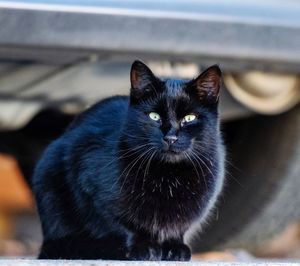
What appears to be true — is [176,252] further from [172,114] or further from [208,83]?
[208,83]

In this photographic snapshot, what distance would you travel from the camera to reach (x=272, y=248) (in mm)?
5664

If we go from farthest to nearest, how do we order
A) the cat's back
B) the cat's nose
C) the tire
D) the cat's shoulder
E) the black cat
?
the tire < the cat's shoulder < the cat's back < the black cat < the cat's nose

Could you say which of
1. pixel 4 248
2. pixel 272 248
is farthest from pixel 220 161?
pixel 272 248

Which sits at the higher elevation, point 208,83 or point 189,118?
point 208,83

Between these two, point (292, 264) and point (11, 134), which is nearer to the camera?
point (292, 264)

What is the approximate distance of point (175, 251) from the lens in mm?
2562

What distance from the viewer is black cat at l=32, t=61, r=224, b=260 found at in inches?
98.0

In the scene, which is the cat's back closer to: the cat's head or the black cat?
the black cat

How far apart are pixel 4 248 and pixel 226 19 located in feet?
8.51

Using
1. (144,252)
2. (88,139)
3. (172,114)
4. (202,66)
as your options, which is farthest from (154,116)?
(202,66)

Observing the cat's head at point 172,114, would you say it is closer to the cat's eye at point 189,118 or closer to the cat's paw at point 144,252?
the cat's eye at point 189,118

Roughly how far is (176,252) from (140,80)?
624mm

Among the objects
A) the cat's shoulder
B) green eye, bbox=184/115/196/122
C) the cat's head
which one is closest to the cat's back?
the cat's shoulder

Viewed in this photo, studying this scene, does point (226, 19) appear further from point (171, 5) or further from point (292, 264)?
point (292, 264)
